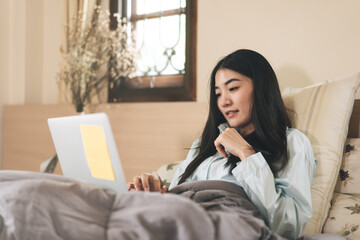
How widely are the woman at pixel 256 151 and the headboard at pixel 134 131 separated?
337 millimetres

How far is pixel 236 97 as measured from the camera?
55.3 inches

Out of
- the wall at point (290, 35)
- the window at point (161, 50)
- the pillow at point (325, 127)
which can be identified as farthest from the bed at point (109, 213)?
the window at point (161, 50)

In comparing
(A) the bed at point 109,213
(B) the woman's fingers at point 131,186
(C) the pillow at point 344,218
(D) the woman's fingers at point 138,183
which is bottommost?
(C) the pillow at point 344,218

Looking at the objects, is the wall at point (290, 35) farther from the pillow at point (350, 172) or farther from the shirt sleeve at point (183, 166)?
the shirt sleeve at point (183, 166)

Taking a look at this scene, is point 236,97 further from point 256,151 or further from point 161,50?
point 161,50

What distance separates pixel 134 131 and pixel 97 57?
0.62 metres

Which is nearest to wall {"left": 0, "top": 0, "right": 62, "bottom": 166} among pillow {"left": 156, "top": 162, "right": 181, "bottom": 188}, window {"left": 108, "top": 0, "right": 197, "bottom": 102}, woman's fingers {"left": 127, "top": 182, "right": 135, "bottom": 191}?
window {"left": 108, "top": 0, "right": 197, "bottom": 102}

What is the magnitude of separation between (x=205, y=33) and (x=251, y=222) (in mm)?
1484

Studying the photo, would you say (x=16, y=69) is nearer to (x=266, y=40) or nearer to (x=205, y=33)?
(x=205, y=33)

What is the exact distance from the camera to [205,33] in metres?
2.12

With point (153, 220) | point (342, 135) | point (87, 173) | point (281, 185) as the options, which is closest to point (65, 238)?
point (153, 220)

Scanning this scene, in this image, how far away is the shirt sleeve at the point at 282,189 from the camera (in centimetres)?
112

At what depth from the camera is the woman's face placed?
4.60 feet

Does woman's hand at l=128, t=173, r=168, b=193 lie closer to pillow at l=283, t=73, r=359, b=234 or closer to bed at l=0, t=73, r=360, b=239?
bed at l=0, t=73, r=360, b=239
